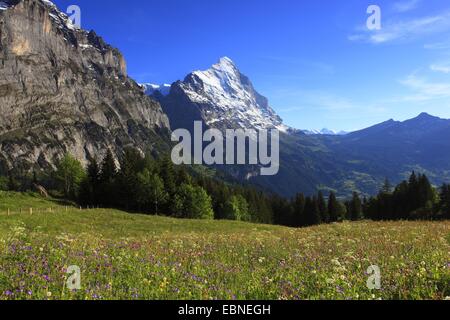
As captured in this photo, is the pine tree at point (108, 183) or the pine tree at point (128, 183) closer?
the pine tree at point (128, 183)

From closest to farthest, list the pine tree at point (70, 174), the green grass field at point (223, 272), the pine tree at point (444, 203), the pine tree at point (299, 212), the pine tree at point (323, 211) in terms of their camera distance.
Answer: the green grass field at point (223, 272) → the pine tree at point (444, 203) → the pine tree at point (70, 174) → the pine tree at point (323, 211) → the pine tree at point (299, 212)

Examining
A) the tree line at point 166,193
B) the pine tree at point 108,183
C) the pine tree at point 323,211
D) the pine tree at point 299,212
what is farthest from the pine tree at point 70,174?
the pine tree at point 323,211

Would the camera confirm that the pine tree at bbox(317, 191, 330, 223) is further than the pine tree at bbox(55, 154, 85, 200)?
Yes

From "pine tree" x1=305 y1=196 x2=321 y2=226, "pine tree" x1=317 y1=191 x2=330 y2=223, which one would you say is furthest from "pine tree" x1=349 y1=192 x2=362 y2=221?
"pine tree" x1=305 y1=196 x2=321 y2=226

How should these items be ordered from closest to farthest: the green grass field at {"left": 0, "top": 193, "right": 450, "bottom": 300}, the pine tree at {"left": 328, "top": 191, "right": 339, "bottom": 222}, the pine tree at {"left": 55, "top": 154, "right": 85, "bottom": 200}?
the green grass field at {"left": 0, "top": 193, "right": 450, "bottom": 300} < the pine tree at {"left": 55, "top": 154, "right": 85, "bottom": 200} < the pine tree at {"left": 328, "top": 191, "right": 339, "bottom": 222}

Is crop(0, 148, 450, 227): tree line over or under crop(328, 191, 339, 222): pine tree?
over

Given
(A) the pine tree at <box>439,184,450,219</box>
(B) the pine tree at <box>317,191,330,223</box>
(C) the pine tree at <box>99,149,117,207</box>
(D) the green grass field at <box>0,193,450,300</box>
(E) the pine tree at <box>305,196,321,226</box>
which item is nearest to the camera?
(D) the green grass field at <box>0,193,450,300</box>

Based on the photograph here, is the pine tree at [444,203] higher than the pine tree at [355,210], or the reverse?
the pine tree at [444,203]

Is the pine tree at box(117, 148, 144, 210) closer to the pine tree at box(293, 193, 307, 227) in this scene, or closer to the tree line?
the tree line

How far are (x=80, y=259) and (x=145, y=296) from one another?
4205 mm

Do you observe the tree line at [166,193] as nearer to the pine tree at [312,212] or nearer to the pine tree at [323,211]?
the pine tree at [323,211]

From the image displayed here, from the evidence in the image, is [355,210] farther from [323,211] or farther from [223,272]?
[223,272]

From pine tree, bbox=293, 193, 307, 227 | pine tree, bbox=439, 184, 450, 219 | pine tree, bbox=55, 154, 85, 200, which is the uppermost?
pine tree, bbox=55, 154, 85, 200
